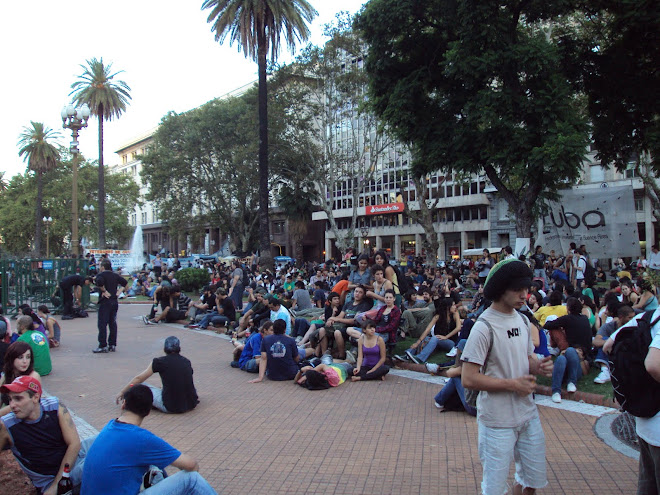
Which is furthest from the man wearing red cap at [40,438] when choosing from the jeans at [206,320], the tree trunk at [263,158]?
the tree trunk at [263,158]

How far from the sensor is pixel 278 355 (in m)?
9.18

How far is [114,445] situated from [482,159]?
54.3 ft

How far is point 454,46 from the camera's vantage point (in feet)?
56.2

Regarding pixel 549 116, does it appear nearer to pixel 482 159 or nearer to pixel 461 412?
pixel 482 159

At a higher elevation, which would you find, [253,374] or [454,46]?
[454,46]

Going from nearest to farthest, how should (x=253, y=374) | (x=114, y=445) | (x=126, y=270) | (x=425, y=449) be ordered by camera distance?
(x=114, y=445) → (x=425, y=449) → (x=253, y=374) → (x=126, y=270)

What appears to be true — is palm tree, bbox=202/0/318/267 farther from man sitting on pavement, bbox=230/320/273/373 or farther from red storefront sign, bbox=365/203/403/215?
red storefront sign, bbox=365/203/403/215

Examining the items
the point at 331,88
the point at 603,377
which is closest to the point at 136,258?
the point at 331,88

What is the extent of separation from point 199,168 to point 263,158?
2616 cm

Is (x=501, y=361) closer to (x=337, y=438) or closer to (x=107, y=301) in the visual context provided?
(x=337, y=438)

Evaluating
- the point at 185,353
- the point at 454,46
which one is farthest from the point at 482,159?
the point at 185,353

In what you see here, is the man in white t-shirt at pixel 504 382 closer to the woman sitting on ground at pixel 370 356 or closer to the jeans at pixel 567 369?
the jeans at pixel 567 369

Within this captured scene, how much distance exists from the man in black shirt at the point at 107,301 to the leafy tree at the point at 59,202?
148 ft

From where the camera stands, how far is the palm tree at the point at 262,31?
24.0 metres
